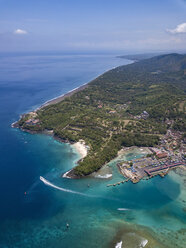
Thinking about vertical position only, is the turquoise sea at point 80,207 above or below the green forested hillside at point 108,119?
below

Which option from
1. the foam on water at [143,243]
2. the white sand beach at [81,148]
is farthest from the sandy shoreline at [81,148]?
the foam on water at [143,243]

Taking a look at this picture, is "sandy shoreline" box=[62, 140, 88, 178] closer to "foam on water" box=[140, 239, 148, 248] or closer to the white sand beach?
the white sand beach

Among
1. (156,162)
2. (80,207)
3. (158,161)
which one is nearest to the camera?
(80,207)

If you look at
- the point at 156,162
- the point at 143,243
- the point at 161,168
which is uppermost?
the point at 156,162

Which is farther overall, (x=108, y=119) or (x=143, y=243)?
(x=108, y=119)

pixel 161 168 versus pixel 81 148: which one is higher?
pixel 81 148

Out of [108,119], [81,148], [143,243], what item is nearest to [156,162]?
[81,148]

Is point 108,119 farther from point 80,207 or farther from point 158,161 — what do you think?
point 80,207

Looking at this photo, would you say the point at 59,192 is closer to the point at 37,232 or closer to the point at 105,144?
the point at 37,232

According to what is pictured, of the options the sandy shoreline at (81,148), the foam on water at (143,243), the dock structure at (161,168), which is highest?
the sandy shoreline at (81,148)

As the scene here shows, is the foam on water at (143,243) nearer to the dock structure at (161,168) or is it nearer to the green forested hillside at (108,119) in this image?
the dock structure at (161,168)

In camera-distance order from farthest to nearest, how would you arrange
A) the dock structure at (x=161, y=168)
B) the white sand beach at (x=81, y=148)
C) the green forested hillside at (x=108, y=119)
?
the green forested hillside at (x=108, y=119) < the white sand beach at (x=81, y=148) < the dock structure at (x=161, y=168)
